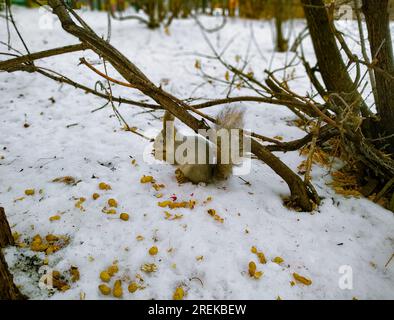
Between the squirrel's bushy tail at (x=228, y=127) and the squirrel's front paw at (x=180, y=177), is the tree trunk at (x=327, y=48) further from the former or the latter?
the squirrel's front paw at (x=180, y=177)

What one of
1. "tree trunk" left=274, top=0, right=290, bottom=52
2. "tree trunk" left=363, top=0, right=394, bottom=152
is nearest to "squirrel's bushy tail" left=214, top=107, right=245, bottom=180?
"tree trunk" left=363, top=0, right=394, bottom=152

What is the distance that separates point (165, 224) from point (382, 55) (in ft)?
7.23

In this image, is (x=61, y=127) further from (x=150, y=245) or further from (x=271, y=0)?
(x=271, y=0)

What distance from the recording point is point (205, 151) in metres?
2.61

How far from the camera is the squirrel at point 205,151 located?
97.3 inches

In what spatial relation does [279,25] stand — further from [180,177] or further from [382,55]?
[180,177]

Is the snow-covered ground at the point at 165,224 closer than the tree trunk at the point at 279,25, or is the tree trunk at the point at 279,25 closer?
the snow-covered ground at the point at 165,224

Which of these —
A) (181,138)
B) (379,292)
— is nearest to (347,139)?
(379,292)

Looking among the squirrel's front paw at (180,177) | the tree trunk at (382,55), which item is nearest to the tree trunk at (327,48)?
the tree trunk at (382,55)

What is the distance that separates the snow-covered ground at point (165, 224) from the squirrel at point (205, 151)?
102 millimetres

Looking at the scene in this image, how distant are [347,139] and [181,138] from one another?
4.41ft

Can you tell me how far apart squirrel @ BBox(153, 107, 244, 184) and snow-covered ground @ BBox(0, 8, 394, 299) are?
102 mm

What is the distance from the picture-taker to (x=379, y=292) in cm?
197
